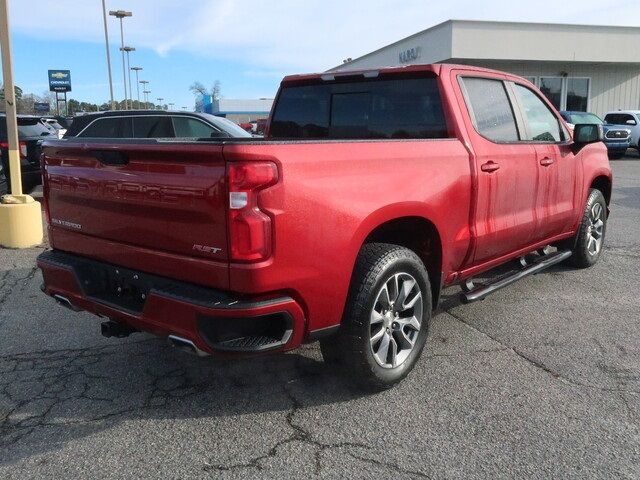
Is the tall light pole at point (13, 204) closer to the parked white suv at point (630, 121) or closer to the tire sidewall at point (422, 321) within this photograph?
the tire sidewall at point (422, 321)

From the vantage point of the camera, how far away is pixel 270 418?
3.23 metres

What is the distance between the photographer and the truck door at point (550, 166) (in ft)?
15.8

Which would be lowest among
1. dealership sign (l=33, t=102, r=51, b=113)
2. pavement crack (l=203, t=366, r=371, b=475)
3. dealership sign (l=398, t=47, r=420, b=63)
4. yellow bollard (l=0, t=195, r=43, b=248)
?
pavement crack (l=203, t=366, r=371, b=475)

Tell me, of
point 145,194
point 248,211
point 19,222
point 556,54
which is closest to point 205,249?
point 248,211

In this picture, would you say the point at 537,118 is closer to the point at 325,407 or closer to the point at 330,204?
the point at 330,204

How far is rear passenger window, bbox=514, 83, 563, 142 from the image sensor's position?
487 centimetres

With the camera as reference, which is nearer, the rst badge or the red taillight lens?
the rst badge

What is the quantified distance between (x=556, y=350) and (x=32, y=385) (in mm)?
3453

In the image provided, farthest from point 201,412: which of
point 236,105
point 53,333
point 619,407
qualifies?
point 236,105

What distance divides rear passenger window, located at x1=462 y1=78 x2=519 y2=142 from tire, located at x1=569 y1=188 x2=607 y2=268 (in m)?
1.78

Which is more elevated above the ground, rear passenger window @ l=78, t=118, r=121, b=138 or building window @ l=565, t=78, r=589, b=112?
building window @ l=565, t=78, r=589, b=112

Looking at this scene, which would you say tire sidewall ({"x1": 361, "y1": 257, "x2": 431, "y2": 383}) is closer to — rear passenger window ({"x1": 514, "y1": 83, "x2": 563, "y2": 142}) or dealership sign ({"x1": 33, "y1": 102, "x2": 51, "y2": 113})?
rear passenger window ({"x1": 514, "y1": 83, "x2": 563, "y2": 142})

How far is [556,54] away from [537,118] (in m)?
26.4

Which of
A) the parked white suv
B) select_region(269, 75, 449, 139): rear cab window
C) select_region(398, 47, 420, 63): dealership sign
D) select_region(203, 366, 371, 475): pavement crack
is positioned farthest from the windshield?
select_region(203, 366, 371, 475): pavement crack
